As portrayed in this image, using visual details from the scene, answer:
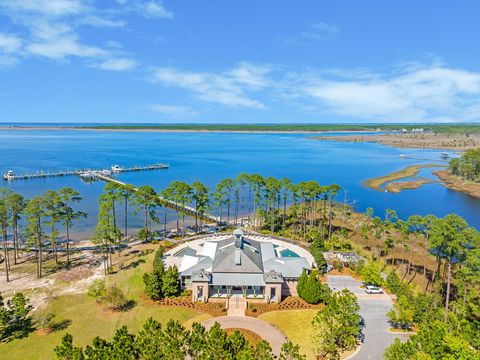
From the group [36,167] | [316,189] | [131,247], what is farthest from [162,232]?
[36,167]

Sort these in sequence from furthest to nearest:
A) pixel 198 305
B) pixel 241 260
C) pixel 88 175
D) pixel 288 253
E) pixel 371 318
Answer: pixel 88 175
pixel 288 253
pixel 241 260
pixel 198 305
pixel 371 318

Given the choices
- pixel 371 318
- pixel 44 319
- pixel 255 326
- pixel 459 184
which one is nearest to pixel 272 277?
pixel 255 326

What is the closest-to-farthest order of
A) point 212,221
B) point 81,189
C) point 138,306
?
point 138,306 → point 212,221 → point 81,189

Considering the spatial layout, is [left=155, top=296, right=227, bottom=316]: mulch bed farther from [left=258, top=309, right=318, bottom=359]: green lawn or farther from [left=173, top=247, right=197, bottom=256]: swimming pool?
[left=173, top=247, right=197, bottom=256]: swimming pool

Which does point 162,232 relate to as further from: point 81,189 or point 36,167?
point 36,167

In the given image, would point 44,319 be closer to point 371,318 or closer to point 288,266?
point 288,266

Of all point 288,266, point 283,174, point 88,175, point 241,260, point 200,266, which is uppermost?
point 88,175

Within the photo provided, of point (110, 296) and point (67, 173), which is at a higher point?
point (67, 173)

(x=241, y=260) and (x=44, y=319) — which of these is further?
(x=241, y=260)
